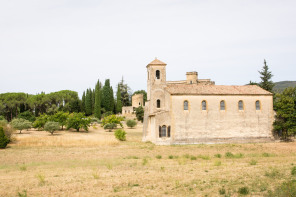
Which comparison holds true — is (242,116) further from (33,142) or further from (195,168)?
(33,142)

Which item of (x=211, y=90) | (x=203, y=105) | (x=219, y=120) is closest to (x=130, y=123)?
(x=203, y=105)

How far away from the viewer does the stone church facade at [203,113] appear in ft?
116

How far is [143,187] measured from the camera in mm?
13984

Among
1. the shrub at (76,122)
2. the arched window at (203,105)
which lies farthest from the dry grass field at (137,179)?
the shrub at (76,122)

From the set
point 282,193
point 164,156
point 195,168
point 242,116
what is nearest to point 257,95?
point 242,116

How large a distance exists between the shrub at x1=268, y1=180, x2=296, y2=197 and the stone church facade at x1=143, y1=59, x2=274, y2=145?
2215 cm

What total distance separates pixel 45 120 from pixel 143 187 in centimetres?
4053

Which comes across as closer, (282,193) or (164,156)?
(282,193)

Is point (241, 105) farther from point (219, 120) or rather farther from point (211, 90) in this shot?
point (211, 90)

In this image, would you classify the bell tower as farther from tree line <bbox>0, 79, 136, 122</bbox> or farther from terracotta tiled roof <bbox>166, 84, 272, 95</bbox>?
tree line <bbox>0, 79, 136, 122</bbox>

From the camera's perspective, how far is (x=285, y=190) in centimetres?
1184

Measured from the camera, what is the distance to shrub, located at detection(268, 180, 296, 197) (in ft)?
37.3

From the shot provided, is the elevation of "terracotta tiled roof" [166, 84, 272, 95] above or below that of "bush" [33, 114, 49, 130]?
A: above

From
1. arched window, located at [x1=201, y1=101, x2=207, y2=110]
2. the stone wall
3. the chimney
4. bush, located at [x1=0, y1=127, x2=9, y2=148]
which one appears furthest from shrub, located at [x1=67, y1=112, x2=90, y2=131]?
arched window, located at [x1=201, y1=101, x2=207, y2=110]
